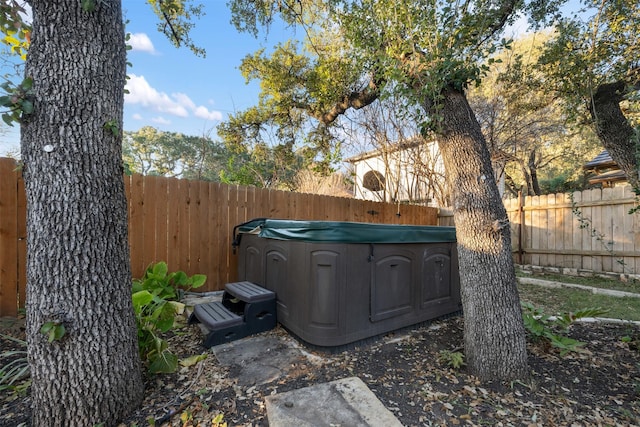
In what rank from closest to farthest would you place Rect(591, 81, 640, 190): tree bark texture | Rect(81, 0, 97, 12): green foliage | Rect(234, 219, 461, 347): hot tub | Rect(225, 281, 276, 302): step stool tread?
1. Rect(81, 0, 97, 12): green foliage
2. Rect(234, 219, 461, 347): hot tub
3. Rect(225, 281, 276, 302): step stool tread
4. Rect(591, 81, 640, 190): tree bark texture

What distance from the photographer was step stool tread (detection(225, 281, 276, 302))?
2561 mm

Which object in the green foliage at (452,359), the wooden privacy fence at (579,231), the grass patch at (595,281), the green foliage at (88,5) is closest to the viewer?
the green foliage at (88,5)

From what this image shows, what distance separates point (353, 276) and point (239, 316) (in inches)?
46.2

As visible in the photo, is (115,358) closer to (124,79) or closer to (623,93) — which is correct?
(124,79)

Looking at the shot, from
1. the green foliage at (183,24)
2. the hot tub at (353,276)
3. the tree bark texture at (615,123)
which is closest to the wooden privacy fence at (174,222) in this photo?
the hot tub at (353,276)

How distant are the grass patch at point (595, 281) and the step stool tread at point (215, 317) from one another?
5524 mm

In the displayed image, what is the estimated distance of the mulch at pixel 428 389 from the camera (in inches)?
57.4

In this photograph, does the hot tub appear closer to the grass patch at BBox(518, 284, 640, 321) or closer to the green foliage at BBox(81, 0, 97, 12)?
the grass patch at BBox(518, 284, 640, 321)

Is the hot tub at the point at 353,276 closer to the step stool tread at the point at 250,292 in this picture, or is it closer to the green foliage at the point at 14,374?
the step stool tread at the point at 250,292

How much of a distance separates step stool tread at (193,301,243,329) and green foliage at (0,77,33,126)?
182 cm

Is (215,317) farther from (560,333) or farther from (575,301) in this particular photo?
(575,301)

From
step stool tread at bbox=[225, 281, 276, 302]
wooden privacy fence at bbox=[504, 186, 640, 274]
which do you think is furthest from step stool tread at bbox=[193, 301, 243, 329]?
wooden privacy fence at bbox=[504, 186, 640, 274]

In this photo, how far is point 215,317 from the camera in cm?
244

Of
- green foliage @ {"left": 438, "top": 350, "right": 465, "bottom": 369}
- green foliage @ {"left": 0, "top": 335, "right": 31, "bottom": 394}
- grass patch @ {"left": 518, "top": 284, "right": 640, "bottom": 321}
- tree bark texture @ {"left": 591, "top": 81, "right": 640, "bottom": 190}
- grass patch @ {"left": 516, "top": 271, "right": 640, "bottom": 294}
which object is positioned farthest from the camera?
grass patch @ {"left": 516, "top": 271, "right": 640, "bottom": 294}
